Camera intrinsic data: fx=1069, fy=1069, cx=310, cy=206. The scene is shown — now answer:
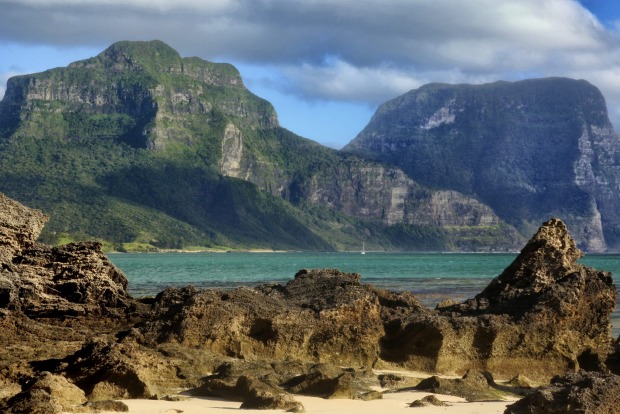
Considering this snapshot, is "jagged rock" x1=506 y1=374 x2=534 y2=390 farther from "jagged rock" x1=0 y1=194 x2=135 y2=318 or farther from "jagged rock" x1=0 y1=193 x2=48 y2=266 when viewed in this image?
"jagged rock" x1=0 y1=193 x2=48 y2=266

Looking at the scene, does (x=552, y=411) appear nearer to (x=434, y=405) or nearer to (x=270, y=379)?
(x=434, y=405)

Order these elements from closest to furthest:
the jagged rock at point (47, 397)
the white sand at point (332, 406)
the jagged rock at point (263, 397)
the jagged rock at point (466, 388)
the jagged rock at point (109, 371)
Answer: the jagged rock at point (47, 397), the white sand at point (332, 406), the jagged rock at point (263, 397), the jagged rock at point (109, 371), the jagged rock at point (466, 388)

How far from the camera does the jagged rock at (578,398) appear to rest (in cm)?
1409

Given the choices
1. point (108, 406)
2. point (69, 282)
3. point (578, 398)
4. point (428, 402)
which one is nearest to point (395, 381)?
point (428, 402)

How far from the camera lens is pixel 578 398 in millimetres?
14203

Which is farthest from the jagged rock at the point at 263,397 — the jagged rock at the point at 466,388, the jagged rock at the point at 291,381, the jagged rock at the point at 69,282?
the jagged rock at the point at 69,282

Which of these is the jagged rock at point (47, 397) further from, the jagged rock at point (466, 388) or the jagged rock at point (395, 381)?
the jagged rock at point (466, 388)

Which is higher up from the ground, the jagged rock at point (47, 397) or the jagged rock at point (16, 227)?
the jagged rock at point (16, 227)

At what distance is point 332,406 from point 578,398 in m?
4.06

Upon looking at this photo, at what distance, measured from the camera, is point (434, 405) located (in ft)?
55.3

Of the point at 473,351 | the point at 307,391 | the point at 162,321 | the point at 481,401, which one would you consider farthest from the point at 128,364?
the point at 473,351

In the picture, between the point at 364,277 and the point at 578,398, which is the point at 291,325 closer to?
the point at 578,398

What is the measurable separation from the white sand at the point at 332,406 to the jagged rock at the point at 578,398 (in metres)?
1.62

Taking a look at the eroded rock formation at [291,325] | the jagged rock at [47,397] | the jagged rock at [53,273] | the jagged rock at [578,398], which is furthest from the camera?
the jagged rock at [53,273]
